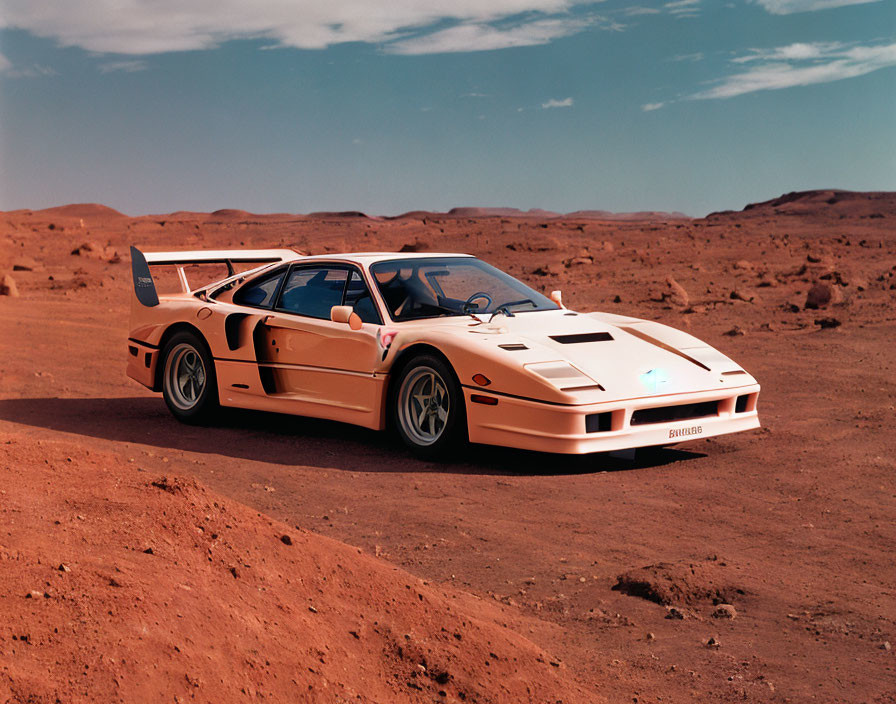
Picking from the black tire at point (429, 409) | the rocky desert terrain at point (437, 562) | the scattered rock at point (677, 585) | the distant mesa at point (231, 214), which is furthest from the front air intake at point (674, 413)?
the distant mesa at point (231, 214)

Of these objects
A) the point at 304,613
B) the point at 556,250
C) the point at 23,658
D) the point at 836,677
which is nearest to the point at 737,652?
the point at 836,677

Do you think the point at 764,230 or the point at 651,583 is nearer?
the point at 651,583

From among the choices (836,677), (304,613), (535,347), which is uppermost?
(535,347)

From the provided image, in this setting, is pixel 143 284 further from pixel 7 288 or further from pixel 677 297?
pixel 677 297

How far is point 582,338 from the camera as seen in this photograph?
8.39m

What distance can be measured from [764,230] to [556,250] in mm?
25353

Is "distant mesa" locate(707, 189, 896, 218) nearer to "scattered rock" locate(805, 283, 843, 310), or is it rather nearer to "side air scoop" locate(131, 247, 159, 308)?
"scattered rock" locate(805, 283, 843, 310)

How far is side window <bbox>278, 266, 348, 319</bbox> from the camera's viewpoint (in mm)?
9047

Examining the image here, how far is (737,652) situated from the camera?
444cm

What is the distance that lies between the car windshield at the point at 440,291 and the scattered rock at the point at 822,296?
10661 mm

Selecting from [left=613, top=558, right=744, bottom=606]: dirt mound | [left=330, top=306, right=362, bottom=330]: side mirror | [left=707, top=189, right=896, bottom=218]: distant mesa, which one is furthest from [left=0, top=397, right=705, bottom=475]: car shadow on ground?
[left=707, top=189, right=896, bottom=218]: distant mesa

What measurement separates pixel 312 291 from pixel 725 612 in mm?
5211

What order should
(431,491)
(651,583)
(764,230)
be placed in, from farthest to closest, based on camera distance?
1. (764,230)
2. (431,491)
3. (651,583)

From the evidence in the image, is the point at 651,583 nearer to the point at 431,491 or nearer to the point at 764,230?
the point at 431,491
